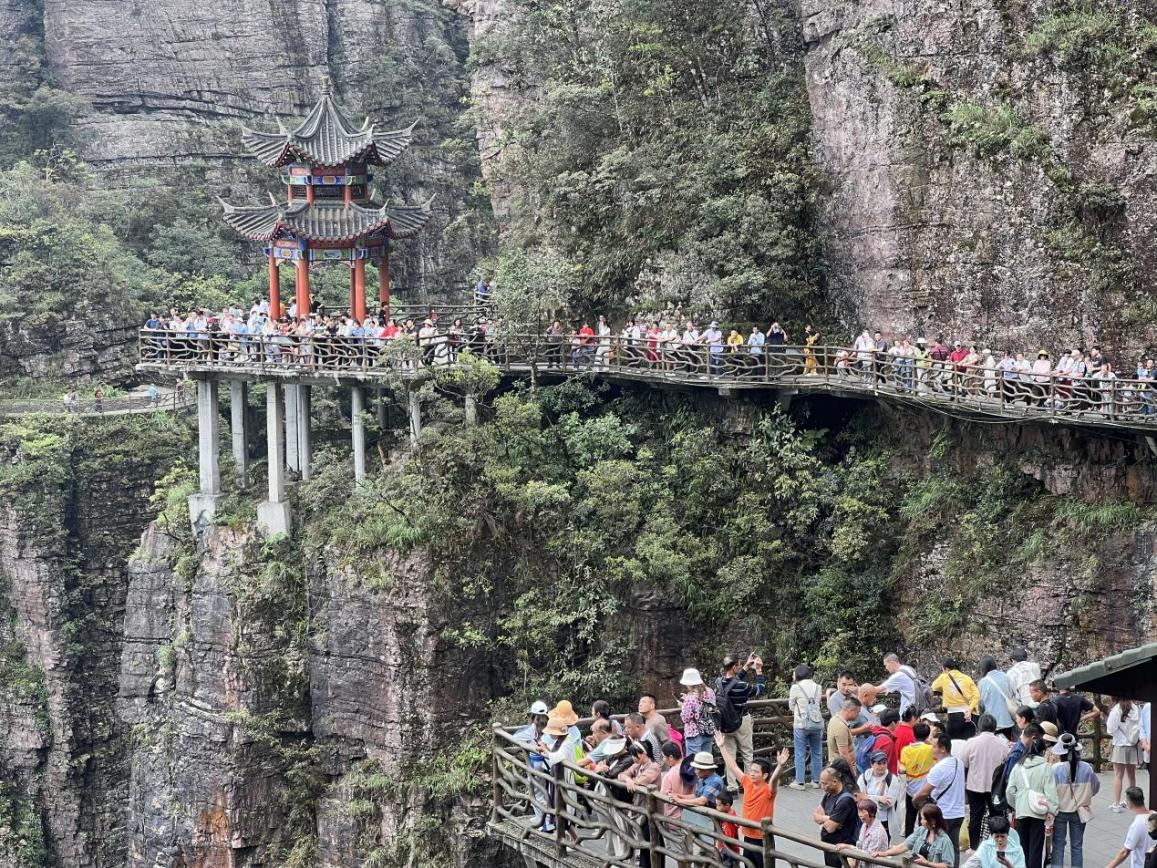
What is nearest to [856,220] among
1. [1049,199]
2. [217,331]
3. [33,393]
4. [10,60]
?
[1049,199]

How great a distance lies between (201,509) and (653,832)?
22194 millimetres

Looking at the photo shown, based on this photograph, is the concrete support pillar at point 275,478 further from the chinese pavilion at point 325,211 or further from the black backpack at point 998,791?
the black backpack at point 998,791

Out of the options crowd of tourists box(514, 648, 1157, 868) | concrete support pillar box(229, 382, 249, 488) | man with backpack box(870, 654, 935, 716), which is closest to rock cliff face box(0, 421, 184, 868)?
concrete support pillar box(229, 382, 249, 488)

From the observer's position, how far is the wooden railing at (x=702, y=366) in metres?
26.6

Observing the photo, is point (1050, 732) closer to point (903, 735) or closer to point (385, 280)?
point (903, 735)

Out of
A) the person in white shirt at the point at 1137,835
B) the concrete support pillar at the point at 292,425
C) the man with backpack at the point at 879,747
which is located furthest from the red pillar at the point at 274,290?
the person in white shirt at the point at 1137,835

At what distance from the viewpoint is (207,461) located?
3638cm

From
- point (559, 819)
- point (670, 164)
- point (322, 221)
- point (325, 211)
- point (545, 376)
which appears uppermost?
point (670, 164)

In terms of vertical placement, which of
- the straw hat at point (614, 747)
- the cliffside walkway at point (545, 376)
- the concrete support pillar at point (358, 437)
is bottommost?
the straw hat at point (614, 747)

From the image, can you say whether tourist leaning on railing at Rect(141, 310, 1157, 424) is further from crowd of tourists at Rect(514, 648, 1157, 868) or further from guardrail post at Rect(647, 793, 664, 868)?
guardrail post at Rect(647, 793, 664, 868)

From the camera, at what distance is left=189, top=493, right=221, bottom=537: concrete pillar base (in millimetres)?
36219

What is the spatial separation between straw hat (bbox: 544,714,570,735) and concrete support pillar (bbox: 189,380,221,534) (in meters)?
19.6

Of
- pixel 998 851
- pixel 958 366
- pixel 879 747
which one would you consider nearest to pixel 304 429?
pixel 958 366

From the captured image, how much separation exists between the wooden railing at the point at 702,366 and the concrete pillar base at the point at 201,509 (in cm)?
295
